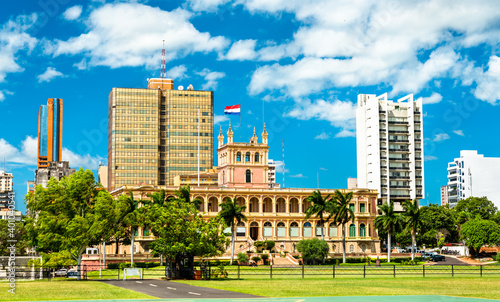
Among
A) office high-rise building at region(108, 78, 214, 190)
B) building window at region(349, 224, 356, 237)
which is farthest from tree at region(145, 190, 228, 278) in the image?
office high-rise building at region(108, 78, 214, 190)

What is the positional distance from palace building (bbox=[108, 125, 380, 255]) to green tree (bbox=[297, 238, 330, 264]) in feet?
69.5

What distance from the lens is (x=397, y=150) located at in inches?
6698

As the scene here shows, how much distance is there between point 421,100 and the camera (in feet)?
561

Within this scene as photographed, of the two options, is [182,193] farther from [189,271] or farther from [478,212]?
[478,212]

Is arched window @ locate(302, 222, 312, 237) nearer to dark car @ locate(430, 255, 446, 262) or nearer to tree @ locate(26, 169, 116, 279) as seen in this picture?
dark car @ locate(430, 255, 446, 262)

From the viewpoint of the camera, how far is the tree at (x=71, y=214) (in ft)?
229

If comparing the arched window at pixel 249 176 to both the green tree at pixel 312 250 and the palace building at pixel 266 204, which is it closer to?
the palace building at pixel 266 204

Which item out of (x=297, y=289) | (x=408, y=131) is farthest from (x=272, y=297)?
(x=408, y=131)

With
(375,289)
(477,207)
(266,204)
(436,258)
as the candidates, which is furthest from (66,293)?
(477,207)

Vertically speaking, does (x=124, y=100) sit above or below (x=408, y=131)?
above

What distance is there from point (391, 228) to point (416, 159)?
2294 inches

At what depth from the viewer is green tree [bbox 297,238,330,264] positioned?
107m

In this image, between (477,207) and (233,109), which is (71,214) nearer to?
(233,109)

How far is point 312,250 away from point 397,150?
231 feet
